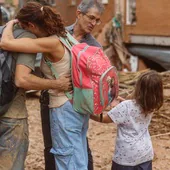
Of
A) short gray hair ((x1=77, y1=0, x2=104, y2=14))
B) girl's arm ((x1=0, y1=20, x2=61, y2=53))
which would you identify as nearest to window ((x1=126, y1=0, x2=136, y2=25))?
short gray hair ((x1=77, y1=0, x2=104, y2=14))

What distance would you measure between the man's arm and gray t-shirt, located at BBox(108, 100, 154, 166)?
550 millimetres

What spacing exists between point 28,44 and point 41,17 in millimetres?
210

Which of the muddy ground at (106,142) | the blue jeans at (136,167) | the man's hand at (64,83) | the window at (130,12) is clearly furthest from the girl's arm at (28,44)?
the window at (130,12)

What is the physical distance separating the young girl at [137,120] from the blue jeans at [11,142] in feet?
2.20

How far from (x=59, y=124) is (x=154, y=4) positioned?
974 centimetres

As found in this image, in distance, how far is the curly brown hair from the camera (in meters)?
3.31

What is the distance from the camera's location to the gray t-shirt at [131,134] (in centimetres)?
381

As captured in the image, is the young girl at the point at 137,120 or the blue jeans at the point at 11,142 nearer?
the blue jeans at the point at 11,142

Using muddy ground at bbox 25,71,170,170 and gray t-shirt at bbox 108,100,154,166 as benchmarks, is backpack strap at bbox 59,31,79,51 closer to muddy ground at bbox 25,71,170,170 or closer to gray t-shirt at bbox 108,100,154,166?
gray t-shirt at bbox 108,100,154,166

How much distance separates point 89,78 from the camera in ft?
11.2

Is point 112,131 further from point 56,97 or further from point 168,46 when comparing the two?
point 168,46

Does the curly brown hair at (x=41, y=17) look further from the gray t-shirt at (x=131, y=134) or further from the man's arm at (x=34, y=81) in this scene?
the gray t-shirt at (x=131, y=134)

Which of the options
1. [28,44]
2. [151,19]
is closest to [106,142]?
[28,44]

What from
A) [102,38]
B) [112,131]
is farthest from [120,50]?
[112,131]
